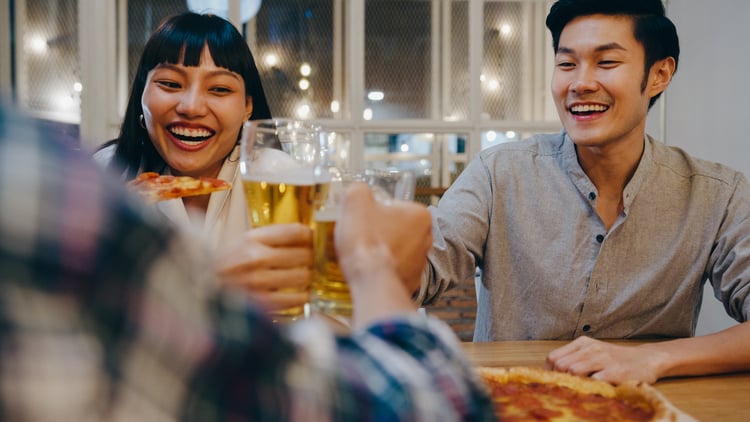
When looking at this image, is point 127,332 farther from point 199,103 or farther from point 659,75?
point 659,75

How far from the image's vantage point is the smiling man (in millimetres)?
1771

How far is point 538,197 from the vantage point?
74.5 inches

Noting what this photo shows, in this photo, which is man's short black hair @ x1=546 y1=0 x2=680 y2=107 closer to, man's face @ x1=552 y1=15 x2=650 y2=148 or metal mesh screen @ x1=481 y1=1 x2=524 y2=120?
man's face @ x1=552 y1=15 x2=650 y2=148

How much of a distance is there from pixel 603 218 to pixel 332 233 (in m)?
1.24

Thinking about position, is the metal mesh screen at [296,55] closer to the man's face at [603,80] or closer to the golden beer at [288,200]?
the man's face at [603,80]

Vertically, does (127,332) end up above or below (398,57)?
below

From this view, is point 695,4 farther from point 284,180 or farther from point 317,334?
point 317,334

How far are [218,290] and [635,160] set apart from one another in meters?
1.76

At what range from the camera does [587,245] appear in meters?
1.81

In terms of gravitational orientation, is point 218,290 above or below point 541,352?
above

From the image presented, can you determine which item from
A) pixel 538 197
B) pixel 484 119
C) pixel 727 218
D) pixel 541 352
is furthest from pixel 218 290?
pixel 484 119

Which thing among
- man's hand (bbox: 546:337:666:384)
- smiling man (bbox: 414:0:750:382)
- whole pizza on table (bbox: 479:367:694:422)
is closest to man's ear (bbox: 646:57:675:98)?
smiling man (bbox: 414:0:750:382)

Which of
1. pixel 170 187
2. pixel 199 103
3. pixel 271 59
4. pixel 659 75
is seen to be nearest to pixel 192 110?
pixel 199 103

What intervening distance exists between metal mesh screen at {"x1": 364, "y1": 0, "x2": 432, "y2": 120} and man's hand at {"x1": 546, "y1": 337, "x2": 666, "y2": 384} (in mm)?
3063
